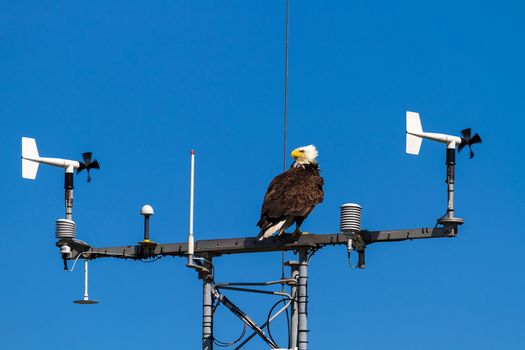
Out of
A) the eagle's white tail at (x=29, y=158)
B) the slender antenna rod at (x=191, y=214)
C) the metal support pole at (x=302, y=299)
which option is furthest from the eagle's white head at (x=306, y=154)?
the eagle's white tail at (x=29, y=158)

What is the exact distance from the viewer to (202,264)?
28.9 metres

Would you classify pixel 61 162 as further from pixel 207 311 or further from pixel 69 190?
pixel 207 311

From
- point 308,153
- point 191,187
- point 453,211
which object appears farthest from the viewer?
point 308,153

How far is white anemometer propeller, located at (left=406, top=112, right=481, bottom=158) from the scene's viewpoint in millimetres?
27734

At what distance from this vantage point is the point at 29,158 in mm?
31266

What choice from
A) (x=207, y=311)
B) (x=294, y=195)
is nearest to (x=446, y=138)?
(x=294, y=195)

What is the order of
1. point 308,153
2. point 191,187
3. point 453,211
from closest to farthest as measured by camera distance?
point 453,211 → point 191,187 → point 308,153

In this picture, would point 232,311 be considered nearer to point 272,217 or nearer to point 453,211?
point 272,217

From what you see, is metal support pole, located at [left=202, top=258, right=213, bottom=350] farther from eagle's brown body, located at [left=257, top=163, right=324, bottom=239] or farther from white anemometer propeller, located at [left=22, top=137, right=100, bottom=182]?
white anemometer propeller, located at [left=22, top=137, right=100, bottom=182]

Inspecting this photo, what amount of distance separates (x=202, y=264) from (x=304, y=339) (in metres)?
2.93

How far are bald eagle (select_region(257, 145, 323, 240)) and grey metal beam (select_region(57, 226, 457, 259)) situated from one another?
11.9 inches

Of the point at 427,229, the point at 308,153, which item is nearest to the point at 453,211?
the point at 427,229

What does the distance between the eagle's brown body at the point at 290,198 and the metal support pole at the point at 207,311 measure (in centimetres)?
170

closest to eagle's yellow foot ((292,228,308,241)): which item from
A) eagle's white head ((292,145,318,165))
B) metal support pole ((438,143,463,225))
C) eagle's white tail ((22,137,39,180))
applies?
metal support pole ((438,143,463,225))
